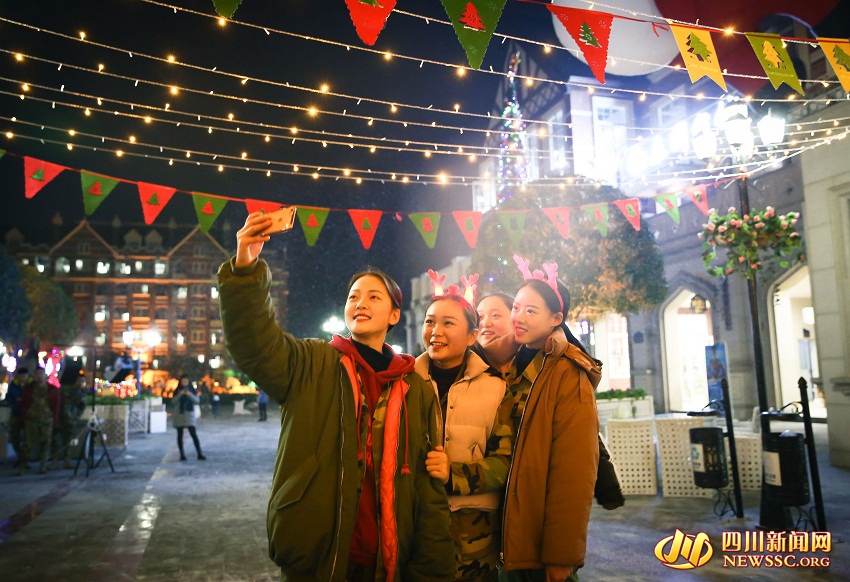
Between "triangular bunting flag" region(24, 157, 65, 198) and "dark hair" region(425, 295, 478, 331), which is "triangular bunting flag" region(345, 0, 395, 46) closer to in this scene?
"dark hair" region(425, 295, 478, 331)

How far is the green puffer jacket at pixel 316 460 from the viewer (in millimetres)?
2332

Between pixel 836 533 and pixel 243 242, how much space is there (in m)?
7.30

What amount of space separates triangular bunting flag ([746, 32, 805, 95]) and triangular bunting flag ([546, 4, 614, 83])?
5.58 ft

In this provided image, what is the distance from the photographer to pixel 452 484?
115 inches

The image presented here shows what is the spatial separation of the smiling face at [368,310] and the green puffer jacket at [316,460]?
17cm

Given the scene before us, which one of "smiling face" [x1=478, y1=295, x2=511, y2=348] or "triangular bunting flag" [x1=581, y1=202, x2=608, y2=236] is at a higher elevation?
"triangular bunting flag" [x1=581, y1=202, x2=608, y2=236]

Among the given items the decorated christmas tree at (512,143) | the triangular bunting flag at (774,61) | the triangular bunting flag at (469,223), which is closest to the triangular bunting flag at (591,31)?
the triangular bunting flag at (774,61)

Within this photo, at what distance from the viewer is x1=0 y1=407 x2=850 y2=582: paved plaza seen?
5613 millimetres

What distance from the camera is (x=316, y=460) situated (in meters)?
2.48

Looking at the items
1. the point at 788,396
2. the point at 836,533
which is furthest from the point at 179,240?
the point at 836,533

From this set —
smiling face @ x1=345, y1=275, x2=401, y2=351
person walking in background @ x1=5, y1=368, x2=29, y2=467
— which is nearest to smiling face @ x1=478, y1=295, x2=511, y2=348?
smiling face @ x1=345, y1=275, x2=401, y2=351

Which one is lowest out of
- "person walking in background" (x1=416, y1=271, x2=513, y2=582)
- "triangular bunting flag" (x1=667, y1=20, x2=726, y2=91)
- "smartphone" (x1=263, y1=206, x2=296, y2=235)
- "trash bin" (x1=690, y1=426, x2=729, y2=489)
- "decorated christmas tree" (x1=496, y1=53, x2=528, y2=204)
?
"trash bin" (x1=690, y1=426, x2=729, y2=489)

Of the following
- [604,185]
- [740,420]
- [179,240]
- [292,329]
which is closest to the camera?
[604,185]

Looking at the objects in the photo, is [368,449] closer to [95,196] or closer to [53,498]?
[95,196]
